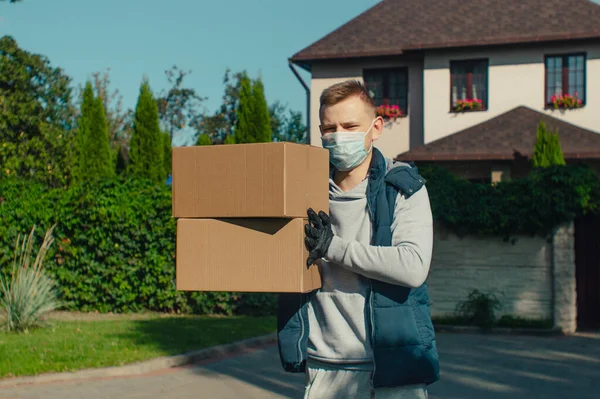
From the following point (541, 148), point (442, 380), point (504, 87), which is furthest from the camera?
point (504, 87)

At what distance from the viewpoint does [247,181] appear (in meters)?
3.09

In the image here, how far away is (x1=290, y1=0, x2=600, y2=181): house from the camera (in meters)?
23.4

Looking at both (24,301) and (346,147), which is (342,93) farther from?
(24,301)

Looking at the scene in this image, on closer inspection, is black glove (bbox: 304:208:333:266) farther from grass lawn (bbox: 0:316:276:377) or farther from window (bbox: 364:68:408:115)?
window (bbox: 364:68:408:115)

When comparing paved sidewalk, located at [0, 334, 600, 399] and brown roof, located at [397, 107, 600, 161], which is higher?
brown roof, located at [397, 107, 600, 161]

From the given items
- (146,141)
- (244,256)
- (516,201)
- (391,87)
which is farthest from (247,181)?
(391,87)

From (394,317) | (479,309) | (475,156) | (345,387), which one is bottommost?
(479,309)

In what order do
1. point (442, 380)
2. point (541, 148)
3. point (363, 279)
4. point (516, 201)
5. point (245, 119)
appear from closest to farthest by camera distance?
point (363, 279)
point (442, 380)
point (516, 201)
point (541, 148)
point (245, 119)

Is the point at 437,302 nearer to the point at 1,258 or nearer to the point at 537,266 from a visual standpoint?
the point at 537,266

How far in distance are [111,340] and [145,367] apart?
5.51 ft

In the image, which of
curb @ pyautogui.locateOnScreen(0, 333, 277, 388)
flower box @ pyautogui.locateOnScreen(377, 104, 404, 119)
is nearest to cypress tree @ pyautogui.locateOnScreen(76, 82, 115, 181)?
flower box @ pyautogui.locateOnScreen(377, 104, 404, 119)

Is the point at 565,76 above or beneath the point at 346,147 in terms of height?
above

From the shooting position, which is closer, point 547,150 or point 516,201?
point 516,201

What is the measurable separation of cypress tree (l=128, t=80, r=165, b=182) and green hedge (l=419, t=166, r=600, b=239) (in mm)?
11166
